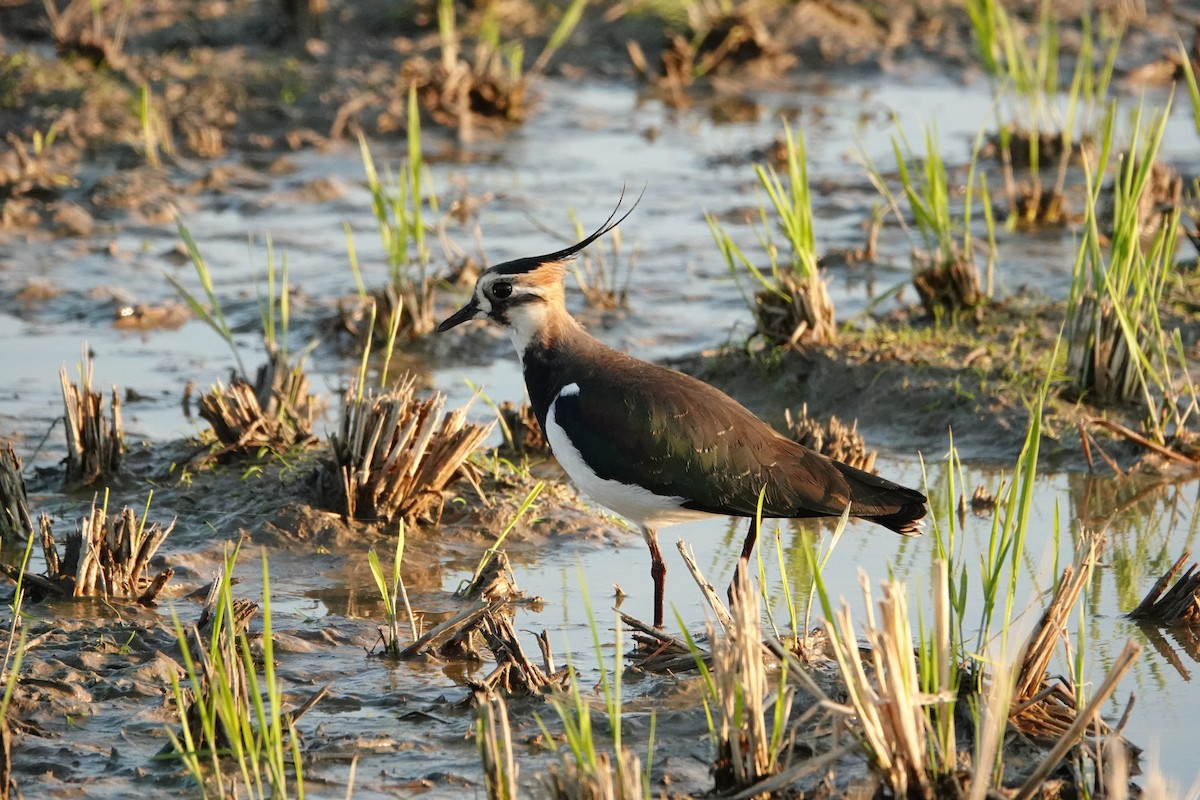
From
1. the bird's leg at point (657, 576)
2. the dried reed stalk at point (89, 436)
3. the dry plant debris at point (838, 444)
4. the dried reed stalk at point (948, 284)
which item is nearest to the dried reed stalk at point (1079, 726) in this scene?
the bird's leg at point (657, 576)

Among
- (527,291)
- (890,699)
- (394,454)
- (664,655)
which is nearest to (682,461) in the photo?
(664,655)

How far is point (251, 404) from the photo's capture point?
20.3 ft

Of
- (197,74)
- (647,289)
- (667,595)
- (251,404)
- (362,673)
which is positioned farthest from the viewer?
(197,74)

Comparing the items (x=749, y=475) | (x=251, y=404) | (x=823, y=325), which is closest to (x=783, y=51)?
(x=823, y=325)

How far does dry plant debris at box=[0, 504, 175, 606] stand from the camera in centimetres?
491

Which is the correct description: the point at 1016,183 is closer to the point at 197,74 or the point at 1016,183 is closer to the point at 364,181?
the point at 364,181

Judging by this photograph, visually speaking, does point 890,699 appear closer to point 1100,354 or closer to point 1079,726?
point 1079,726

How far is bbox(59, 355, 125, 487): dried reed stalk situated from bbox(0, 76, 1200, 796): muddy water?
0.13m

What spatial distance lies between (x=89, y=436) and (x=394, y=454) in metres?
1.25

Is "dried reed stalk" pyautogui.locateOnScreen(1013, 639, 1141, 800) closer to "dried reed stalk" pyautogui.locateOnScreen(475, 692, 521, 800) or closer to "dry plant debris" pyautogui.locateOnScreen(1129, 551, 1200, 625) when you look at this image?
"dried reed stalk" pyautogui.locateOnScreen(475, 692, 521, 800)

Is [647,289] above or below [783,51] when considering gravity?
below

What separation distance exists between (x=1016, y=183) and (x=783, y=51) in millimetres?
3473

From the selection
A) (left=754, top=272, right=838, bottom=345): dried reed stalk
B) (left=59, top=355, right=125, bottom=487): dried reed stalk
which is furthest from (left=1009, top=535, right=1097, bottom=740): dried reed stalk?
(left=59, top=355, right=125, bottom=487): dried reed stalk

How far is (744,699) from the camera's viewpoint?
3623 mm
